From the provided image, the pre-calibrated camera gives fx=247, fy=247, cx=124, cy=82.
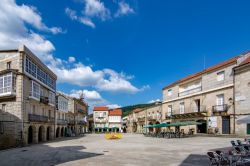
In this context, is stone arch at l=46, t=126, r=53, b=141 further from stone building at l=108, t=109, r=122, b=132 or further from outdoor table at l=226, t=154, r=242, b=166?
stone building at l=108, t=109, r=122, b=132

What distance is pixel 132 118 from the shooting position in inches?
3093

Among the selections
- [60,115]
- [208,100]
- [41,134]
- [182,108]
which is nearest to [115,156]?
[41,134]

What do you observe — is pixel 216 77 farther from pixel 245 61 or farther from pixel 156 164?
pixel 156 164

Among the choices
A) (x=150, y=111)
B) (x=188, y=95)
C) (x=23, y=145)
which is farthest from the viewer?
(x=150, y=111)

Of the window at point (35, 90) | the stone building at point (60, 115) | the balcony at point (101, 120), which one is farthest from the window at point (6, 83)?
the balcony at point (101, 120)

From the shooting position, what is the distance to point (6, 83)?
2591 cm

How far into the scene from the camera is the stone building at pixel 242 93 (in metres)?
27.0

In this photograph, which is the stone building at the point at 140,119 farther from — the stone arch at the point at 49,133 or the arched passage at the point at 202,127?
the stone arch at the point at 49,133

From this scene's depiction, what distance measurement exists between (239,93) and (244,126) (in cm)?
377

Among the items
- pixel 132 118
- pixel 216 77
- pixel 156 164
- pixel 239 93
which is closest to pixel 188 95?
pixel 216 77

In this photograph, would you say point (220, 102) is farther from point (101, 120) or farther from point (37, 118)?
point (101, 120)

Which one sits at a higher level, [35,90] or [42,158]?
[35,90]

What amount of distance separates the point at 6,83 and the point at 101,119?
6224 centimetres

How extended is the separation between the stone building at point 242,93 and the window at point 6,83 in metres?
25.1
